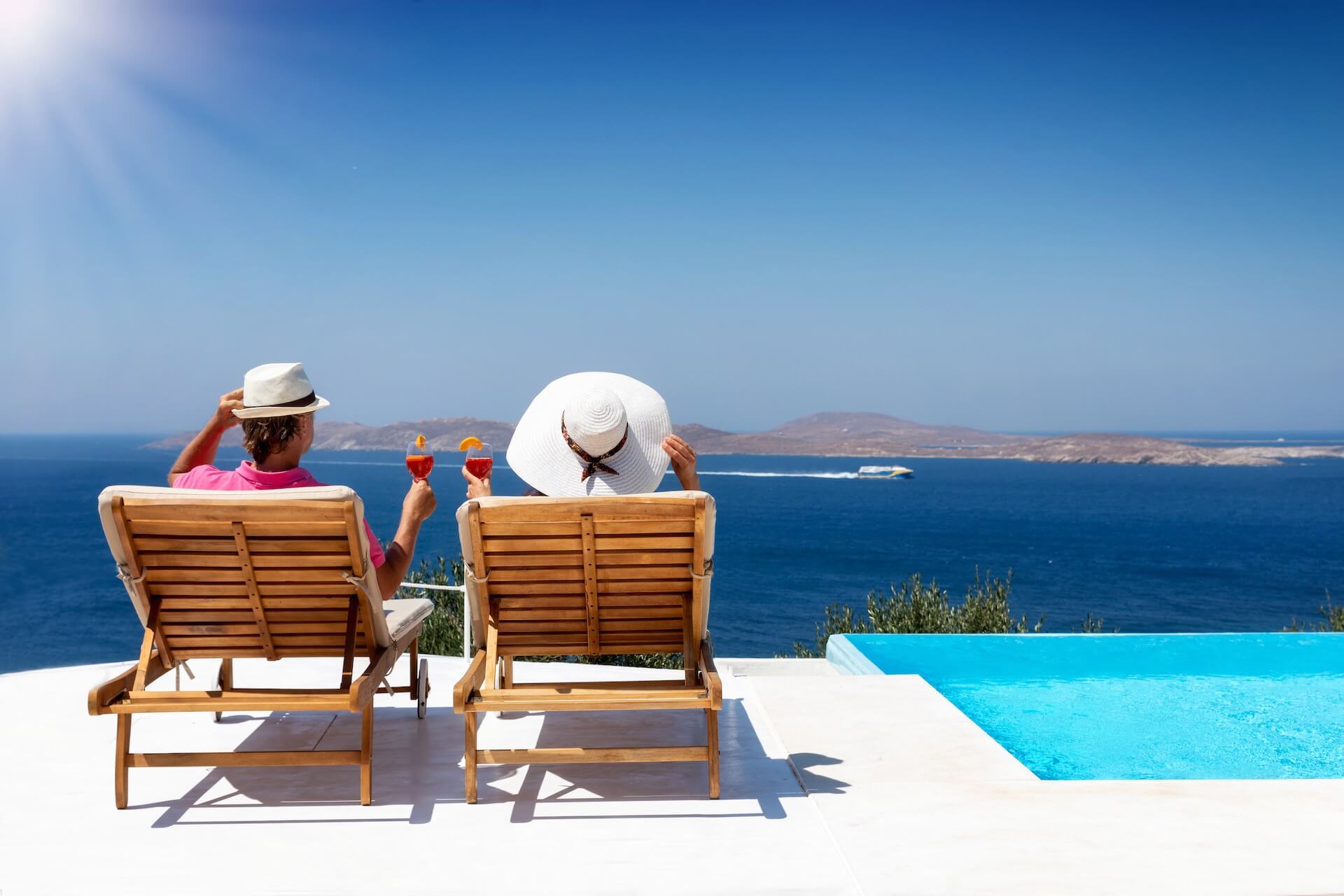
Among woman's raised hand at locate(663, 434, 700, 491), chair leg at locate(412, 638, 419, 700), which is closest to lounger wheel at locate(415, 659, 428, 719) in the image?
chair leg at locate(412, 638, 419, 700)

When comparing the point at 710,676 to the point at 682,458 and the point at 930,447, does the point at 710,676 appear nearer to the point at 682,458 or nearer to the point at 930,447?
the point at 682,458

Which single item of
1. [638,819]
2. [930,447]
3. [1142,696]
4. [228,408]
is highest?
[228,408]

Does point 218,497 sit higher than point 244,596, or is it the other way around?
point 218,497

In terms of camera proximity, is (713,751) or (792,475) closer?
(713,751)

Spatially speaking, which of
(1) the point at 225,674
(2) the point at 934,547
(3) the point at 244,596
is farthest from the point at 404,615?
(2) the point at 934,547

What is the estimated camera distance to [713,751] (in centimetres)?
276

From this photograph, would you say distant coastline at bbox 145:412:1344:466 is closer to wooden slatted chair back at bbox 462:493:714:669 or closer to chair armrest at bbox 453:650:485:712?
wooden slatted chair back at bbox 462:493:714:669

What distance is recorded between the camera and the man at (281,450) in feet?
9.21

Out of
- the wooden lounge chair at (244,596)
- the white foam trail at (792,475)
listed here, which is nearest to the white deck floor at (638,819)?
the wooden lounge chair at (244,596)

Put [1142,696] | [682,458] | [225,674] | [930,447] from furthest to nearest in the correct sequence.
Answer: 1. [930,447]
2. [1142,696]
3. [225,674]
4. [682,458]

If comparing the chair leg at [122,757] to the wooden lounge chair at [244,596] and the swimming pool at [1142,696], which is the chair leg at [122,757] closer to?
the wooden lounge chair at [244,596]

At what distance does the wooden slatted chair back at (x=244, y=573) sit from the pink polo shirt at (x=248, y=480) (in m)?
0.15

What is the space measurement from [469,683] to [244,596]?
2.19 feet

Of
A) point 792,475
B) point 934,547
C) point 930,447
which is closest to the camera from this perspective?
point 934,547
